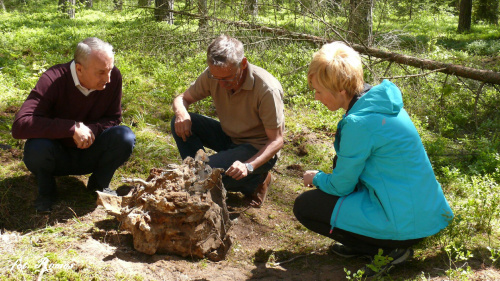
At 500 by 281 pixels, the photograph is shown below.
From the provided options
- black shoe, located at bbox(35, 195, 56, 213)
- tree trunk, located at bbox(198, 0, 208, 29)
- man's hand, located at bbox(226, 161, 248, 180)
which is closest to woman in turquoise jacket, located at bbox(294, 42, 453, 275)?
man's hand, located at bbox(226, 161, 248, 180)

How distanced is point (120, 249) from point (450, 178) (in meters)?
3.32

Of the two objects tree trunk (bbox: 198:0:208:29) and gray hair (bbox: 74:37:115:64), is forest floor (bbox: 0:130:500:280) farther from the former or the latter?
tree trunk (bbox: 198:0:208:29)

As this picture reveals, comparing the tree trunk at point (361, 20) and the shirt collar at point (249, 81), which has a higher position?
the tree trunk at point (361, 20)

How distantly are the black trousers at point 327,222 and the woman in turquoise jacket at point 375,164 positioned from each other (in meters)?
0.02

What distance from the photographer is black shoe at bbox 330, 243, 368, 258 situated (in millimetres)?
3391

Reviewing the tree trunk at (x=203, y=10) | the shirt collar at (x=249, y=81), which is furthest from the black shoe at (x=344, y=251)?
the tree trunk at (x=203, y=10)

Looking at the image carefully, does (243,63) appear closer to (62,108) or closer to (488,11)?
(62,108)

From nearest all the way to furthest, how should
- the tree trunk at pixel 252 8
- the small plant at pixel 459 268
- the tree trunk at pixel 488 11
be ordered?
the small plant at pixel 459 268, the tree trunk at pixel 252 8, the tree trunk at pixel 488 11

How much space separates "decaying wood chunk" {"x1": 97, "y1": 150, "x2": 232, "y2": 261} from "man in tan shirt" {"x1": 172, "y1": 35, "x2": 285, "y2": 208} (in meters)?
0.30

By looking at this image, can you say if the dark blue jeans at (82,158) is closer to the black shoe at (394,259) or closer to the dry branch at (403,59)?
the black shoe at (394,259)

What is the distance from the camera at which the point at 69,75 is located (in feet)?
12.1

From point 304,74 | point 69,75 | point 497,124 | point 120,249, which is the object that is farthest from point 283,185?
point 497,124

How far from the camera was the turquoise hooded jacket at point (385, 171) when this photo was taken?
2.81 metres

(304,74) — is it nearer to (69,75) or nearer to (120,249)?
(69,75)
